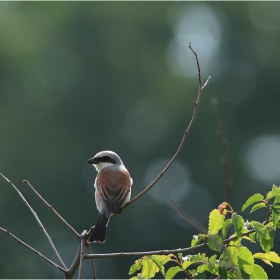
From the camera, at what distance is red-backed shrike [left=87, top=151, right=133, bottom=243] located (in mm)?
5008

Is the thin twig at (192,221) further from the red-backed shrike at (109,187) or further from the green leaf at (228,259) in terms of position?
the red-backed shrike at (109,187)

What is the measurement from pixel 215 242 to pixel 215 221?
19cm

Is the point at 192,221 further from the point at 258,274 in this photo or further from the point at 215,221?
the point at 258,274

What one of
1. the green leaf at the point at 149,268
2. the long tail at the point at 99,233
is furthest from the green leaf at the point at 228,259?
the long tail at the point at 99,233

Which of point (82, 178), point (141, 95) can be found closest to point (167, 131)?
point (141, 95)

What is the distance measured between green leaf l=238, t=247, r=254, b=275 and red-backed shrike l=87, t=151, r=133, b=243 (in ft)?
5.60

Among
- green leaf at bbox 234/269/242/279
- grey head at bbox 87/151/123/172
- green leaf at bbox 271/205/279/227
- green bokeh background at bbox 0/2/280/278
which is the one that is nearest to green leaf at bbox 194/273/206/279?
green leaf at bbox 234/269/242/279

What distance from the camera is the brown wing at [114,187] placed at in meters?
5.07

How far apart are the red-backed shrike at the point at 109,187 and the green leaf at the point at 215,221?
5.28 ft

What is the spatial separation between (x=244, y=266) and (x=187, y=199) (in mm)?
21472

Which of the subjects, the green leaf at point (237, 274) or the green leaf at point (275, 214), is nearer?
the green leaf at point (237, 274)

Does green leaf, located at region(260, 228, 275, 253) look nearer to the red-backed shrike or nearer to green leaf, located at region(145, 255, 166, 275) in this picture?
green leaf, located at region(145, 255, 166, 275)

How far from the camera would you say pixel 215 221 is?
2.96 metres

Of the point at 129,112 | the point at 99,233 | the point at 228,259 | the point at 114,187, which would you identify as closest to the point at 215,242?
the point at 228,259
